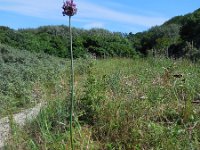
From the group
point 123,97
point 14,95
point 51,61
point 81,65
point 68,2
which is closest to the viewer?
point 68,2

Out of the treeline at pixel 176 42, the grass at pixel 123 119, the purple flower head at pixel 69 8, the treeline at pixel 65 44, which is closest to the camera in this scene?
the purple flower head at pixel 69 8

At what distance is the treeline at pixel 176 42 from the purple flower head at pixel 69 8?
10.8m

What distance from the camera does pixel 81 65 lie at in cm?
1512

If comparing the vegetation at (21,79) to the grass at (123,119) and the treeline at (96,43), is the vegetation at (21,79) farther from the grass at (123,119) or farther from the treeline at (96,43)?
the treeline at (96,43)

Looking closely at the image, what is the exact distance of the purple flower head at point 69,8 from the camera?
4.12 meters

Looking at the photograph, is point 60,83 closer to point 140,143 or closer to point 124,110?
point 124,110

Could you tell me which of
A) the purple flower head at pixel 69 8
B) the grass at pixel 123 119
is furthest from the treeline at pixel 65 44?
the purple flower head at pixel 69 8

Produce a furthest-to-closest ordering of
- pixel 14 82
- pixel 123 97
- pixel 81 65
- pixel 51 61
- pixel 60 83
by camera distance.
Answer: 1. pixel 51 61
2. pixel 81 65
3. pixel 14 82
4. pixel 60 83
5. pixel 123 97

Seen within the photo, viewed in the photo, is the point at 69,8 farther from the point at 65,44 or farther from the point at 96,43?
the point at 96,43

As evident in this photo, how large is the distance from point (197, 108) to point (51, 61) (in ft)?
38.9

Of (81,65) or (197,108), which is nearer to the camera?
(197,108)

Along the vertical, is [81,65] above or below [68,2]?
below

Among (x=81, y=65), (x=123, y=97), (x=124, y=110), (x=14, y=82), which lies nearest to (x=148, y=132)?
(x=124, y=110)

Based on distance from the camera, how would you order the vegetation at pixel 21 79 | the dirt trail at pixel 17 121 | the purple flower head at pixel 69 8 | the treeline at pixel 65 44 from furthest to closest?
the treeline at pixel 65 44 → the vegetation at pixel 21 79 → the dirt trail at pixel 17 121 → the purple flower head at pixel 69 8
